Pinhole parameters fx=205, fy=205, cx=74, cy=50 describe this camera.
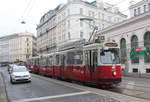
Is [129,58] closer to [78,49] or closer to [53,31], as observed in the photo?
[78,49]

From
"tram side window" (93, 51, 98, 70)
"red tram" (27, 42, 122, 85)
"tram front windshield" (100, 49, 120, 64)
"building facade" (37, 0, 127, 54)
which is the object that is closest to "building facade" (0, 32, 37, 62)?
"building facade" (37, 0, 127, 54)

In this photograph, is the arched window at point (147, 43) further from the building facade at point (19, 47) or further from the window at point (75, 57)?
the building facade at point (19, 47)

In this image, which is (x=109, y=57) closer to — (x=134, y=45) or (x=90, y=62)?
(x=90, y=62)

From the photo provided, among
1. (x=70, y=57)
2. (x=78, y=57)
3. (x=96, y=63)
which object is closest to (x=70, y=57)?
(x=70, y=57)

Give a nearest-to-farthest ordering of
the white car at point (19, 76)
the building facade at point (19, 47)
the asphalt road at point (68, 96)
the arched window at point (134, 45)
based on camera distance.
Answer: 1. the asphalt road at point (68, 96)
2. the white car at point (19, 76)
3. the arched window at point (134, 45)
4. the building facade at point (19, 47)

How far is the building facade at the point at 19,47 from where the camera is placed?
112 metres

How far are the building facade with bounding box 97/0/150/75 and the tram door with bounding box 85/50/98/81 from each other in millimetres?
18462

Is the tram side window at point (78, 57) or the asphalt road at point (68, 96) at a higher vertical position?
the tram side window at point (78, 57)

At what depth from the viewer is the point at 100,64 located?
1348 cm

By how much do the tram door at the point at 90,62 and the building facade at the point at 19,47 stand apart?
95.2 metres

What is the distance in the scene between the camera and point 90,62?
1452 centimetres

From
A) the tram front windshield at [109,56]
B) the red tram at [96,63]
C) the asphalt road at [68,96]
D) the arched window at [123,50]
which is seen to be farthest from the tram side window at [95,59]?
the arched window at [123,50]

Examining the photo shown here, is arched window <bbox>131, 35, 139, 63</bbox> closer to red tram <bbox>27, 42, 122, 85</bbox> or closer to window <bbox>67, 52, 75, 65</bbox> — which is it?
window <bbox>67, 52, 75, 65</bbox>

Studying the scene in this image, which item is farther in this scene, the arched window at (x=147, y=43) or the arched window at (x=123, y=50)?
the arched window at (x=123, y=50)
